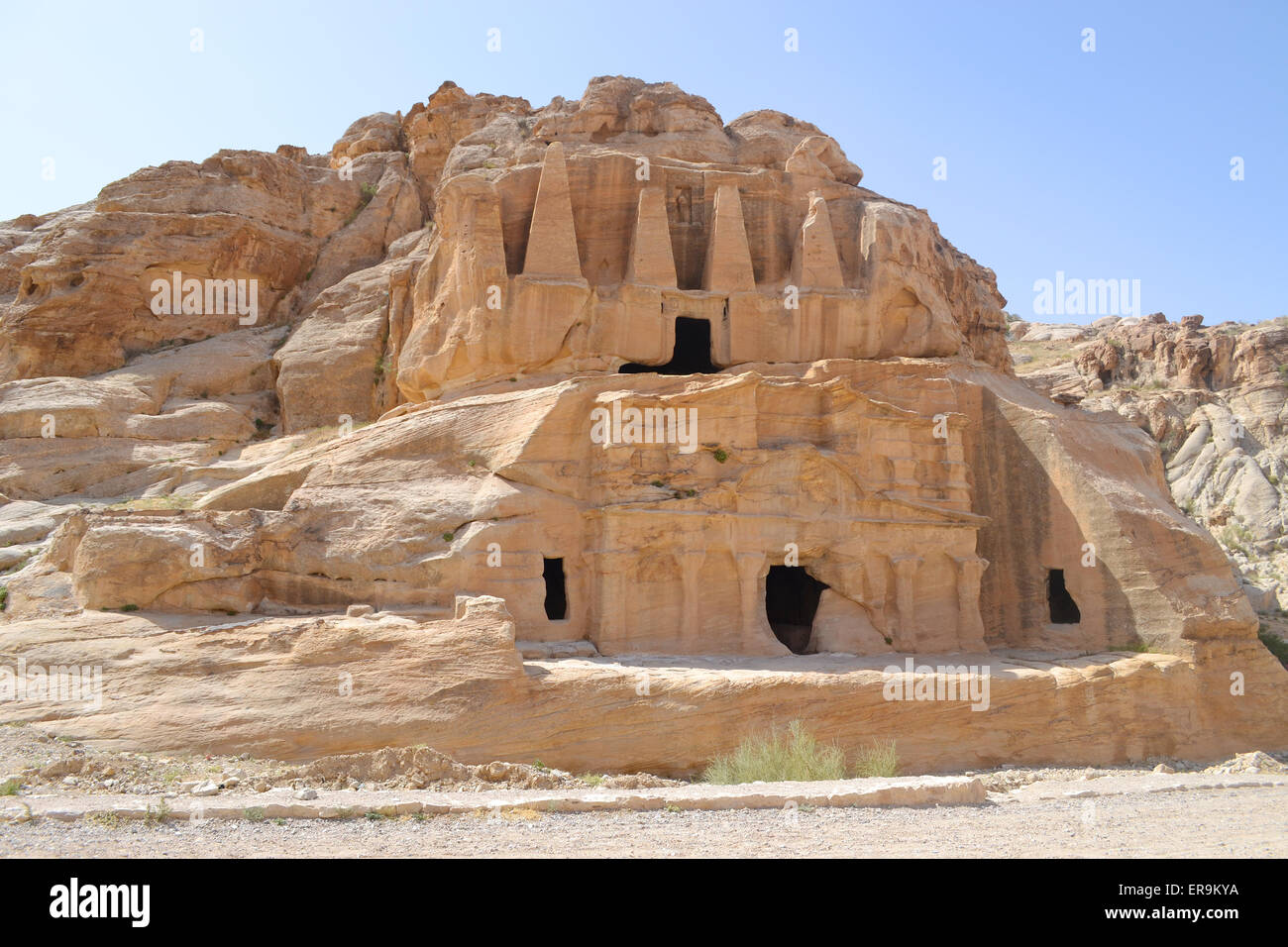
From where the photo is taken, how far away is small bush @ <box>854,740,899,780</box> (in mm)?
18691

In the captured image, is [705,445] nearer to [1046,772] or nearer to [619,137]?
[1046,772]

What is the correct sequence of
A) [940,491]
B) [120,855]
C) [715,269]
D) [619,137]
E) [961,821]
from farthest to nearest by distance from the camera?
1. [619,137]
2. [715,269]
3. [940,491]
4. [961,821]
5. [120,855]

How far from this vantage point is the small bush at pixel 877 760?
61.3 feet

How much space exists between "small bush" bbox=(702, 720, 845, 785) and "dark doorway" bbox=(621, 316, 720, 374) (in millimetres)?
14588

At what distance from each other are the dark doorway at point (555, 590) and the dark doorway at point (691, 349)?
859 centimetres

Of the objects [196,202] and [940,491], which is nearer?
[940,491]

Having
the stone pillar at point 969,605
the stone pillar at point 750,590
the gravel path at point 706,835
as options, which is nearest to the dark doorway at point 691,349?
the stone pillar at point 750,590

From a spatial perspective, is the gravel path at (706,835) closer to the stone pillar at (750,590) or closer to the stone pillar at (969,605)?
the stone pillar at (750,590)

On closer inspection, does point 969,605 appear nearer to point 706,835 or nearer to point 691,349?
point 691,349

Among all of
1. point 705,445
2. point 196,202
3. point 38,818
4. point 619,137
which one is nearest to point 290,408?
point 196,202

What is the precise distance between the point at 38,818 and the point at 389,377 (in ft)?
77.0

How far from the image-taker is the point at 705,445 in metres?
24.0

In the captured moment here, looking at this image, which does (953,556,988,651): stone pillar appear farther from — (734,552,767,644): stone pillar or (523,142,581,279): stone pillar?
(523,142,581,279): stone pillar

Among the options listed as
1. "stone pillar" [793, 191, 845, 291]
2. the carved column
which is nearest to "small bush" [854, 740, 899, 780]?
the carved column
